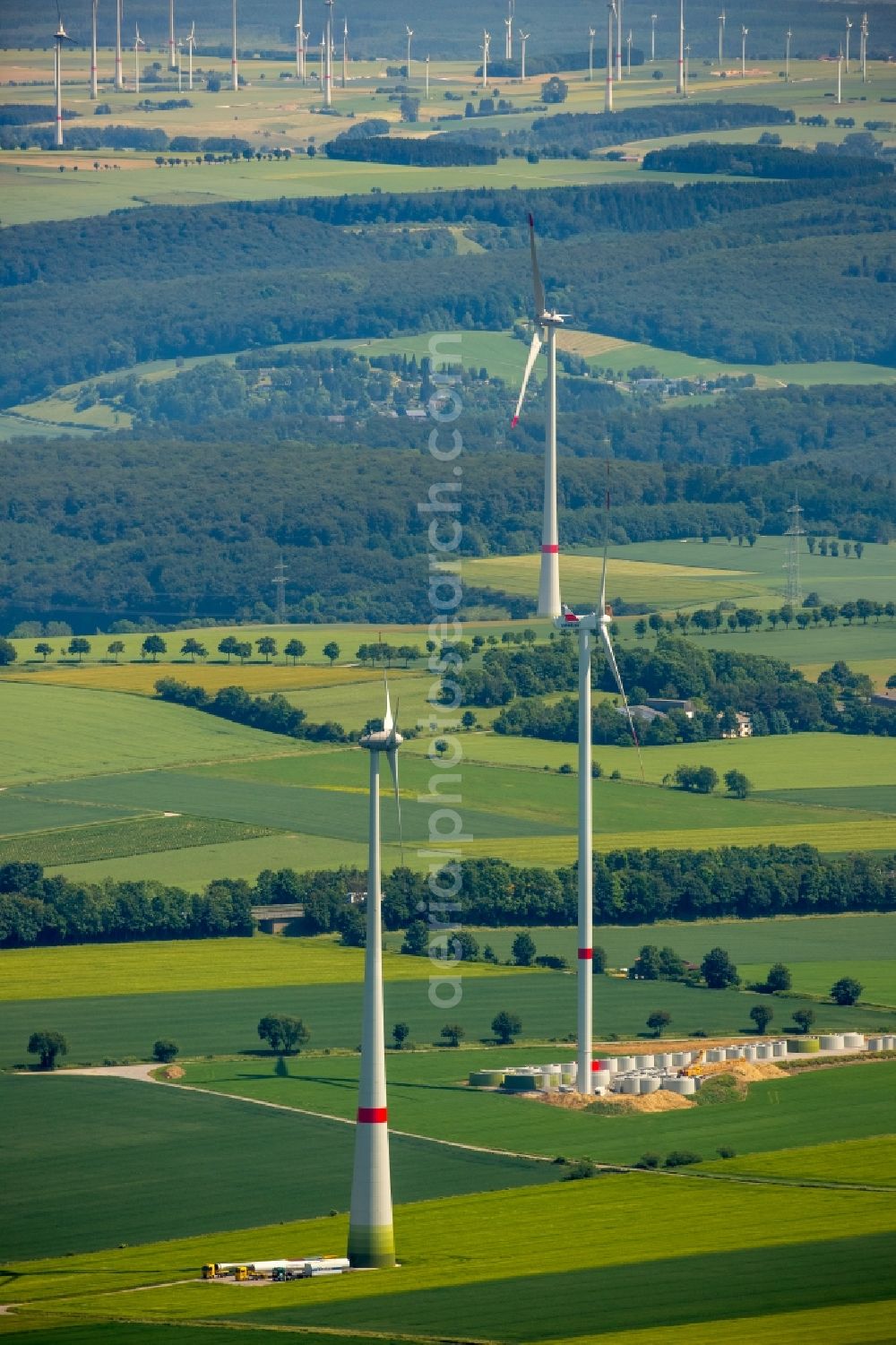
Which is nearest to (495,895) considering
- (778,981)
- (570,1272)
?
(778,981)

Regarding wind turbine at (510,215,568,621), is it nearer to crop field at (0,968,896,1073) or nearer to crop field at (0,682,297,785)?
crop field at (0,968,896,1073)

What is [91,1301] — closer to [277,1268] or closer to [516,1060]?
[277,1268]

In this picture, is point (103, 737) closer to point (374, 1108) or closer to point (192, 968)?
point (192, 968)

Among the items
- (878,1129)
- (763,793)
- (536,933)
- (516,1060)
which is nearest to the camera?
(878,1129)

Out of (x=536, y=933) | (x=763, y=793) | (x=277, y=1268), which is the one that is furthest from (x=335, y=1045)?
(x=763, y=793)

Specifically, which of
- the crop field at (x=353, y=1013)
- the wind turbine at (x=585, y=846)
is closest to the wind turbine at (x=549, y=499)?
the wind turbine at (x=585, y=846)

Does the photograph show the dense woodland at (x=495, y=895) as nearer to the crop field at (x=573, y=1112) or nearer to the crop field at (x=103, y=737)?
the crop field at (x=573, y=1112)

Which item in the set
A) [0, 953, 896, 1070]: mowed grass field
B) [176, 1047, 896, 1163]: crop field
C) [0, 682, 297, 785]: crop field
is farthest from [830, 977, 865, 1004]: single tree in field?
[0, 682, 297, 785]: crop field
